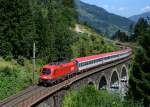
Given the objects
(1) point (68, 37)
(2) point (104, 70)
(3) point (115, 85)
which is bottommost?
(3) point (115, 85)

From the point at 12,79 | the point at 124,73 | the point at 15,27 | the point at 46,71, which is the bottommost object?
the point at 124,73

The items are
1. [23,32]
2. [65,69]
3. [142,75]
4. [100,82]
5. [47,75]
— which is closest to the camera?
[142,75]

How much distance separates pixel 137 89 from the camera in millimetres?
42875

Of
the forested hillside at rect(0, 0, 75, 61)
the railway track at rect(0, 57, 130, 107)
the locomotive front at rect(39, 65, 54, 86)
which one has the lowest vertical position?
the railway track at rect(0, 57, 130, 107)

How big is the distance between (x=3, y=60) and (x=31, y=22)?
9.26m

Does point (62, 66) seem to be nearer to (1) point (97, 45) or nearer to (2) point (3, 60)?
(2) point (3, 60)

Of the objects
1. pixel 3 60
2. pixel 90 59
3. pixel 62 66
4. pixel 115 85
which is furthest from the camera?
pixel 115 85

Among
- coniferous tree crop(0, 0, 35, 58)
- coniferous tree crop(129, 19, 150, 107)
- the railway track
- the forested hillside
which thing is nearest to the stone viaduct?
the railway track

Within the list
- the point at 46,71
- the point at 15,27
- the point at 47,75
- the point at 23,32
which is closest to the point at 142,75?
the point at 47,75

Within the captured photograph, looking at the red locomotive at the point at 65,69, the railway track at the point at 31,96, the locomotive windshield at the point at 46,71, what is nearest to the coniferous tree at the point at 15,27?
the red locomotive at the point at 65,69

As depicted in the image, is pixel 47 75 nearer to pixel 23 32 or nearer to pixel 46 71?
pixel 46 71

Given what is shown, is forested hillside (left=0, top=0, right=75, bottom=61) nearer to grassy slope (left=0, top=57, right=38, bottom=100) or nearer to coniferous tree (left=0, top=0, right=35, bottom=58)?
coniferous tree (left=0, top=0, right=35, bottom=58)

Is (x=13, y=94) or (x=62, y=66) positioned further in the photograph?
(x=62, y=66)

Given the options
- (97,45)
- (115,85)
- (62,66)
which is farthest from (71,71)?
(97,45)
